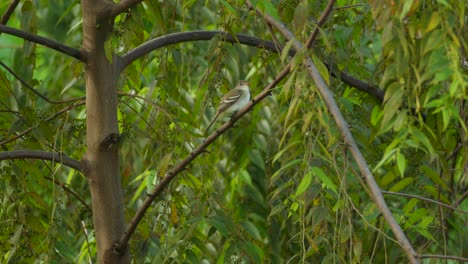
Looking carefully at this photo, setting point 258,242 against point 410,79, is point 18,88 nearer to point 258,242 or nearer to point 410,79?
point 258,242

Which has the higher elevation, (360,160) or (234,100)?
(234,100)

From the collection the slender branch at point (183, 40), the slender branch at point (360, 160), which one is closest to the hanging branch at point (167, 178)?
the slender branch at point (360, 160)

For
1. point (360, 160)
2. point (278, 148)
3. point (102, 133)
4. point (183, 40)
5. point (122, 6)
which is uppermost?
point (122, 6)

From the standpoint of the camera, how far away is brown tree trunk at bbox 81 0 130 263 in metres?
3.08

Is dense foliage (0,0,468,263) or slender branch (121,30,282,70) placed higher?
slender branch (121,30,282,70)

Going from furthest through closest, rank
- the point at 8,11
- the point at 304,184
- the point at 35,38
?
the point at 8,11 → the point at 35,38 → the point at 304,184

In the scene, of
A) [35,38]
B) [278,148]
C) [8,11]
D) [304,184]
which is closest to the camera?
[304,184]

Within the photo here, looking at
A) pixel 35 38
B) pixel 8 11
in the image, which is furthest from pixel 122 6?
pixel 8 11

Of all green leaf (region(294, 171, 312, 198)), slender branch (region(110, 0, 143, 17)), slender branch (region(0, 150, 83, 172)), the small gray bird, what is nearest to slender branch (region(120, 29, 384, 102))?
slender branch (region(110, 0, 143, 17))

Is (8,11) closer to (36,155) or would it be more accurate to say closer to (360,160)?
(36,155)

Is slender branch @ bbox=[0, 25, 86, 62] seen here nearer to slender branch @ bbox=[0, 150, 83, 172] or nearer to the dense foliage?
the dense foliage

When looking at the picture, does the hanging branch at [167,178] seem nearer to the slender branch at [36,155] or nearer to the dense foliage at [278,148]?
the dense foliage at [278,148]

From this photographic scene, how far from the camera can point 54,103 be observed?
3.28m

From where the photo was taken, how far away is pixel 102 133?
3133 millimetres
